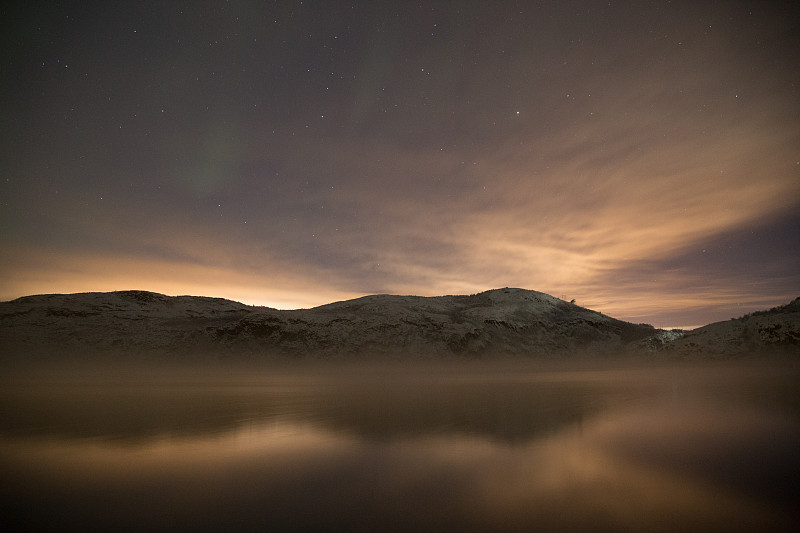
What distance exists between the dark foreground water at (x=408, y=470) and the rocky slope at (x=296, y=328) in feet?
229

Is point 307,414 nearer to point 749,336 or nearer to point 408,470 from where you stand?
point 408,470

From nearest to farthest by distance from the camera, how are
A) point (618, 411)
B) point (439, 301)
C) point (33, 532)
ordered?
1. point (33, 532)
2. point (618, 411)
3. point (439, 301)

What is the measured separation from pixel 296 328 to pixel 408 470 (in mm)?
83873

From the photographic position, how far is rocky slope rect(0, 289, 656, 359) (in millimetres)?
77375

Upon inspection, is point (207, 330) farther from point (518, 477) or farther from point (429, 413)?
point (518, 477)

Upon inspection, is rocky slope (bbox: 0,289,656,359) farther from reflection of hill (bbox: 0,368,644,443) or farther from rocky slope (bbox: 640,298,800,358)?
reflection of hill (bbox: 0,368,644,443)

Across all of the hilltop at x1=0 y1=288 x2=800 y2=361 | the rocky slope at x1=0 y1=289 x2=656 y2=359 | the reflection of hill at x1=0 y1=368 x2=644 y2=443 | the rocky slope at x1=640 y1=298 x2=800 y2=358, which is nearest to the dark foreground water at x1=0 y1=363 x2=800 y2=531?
the reflection of hill at x1=0 y1=368 x2=644 y2=443

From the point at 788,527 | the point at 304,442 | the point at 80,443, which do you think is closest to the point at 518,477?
the point at 788,527

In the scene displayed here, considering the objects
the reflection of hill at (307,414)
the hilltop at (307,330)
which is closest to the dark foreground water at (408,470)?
the reflection of hill at (307,414)

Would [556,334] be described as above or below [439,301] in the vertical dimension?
below

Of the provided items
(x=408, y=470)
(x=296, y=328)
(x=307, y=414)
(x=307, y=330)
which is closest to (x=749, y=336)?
(x=307, y=414)

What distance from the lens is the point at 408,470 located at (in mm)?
7609

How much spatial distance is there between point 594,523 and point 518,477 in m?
2.07

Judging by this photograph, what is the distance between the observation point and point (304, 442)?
10195mm
